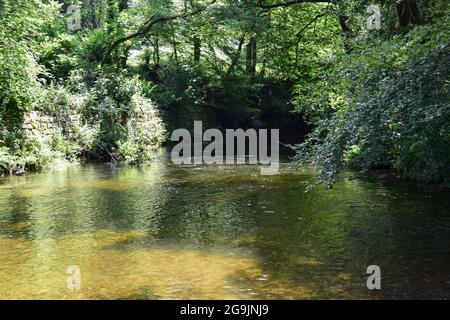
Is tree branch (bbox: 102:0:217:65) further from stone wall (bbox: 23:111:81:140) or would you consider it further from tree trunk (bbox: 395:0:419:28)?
tree trunk (bbox: 395:0:419:28)

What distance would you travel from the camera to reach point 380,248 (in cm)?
615

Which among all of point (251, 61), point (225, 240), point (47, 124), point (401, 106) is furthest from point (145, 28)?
point (401, 106)

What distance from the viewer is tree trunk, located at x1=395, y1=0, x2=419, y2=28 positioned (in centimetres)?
1078

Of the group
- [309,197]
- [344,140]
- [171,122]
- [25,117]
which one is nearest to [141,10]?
[171,122]

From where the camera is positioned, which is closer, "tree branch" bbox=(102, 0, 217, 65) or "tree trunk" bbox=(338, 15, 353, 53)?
"tree trunk" bbox=(338, 15, 353, 53)

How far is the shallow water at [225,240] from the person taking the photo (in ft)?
16.3

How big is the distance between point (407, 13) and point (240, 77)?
50.8ft

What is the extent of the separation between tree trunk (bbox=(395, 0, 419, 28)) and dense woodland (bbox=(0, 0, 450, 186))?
32 mm

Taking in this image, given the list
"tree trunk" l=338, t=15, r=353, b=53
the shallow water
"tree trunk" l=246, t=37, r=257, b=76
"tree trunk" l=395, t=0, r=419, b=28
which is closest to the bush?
the shallow water

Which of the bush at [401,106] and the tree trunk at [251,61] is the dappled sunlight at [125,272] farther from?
the tree trunk at [251,61]

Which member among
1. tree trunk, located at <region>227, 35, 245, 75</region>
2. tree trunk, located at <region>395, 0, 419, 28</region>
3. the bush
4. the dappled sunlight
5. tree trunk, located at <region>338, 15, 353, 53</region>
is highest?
tree trunk, located at <region>227, 35, 245, 75</region>

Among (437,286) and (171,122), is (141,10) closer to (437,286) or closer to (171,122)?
(171,122)
